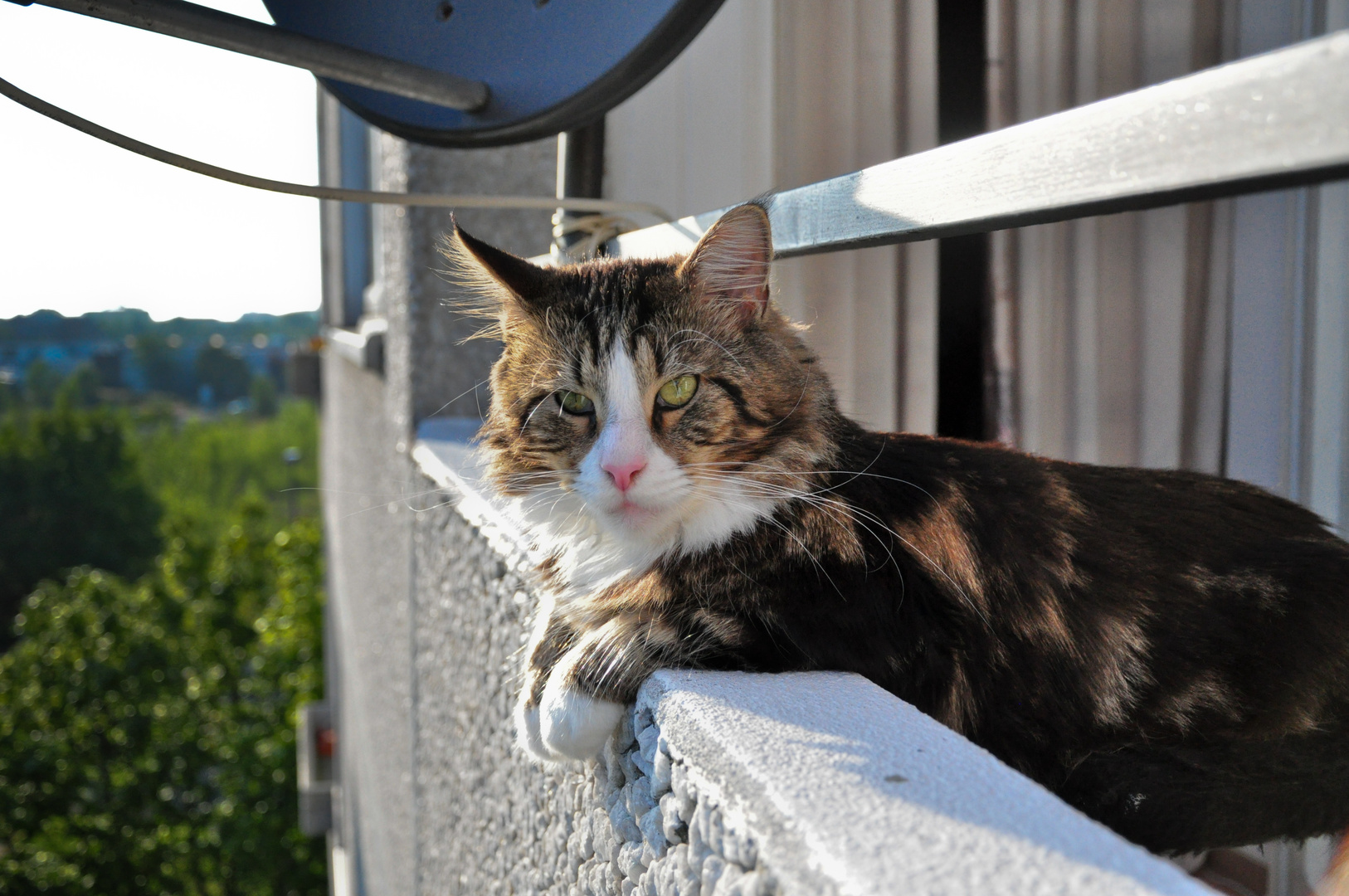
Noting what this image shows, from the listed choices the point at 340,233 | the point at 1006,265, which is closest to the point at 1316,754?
the point at 1006,265

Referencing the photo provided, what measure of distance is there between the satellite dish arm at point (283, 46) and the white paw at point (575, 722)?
0.75m

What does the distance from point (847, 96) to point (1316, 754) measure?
62.0 inches

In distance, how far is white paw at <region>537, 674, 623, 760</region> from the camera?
860 millimetres

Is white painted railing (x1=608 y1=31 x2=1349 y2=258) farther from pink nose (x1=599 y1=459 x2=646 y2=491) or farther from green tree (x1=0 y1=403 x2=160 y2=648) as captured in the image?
green tree (x1=0 y1=403 x2=160 y2=648)

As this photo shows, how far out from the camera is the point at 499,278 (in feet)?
3.93

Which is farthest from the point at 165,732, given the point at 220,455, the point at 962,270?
the point at 220,455

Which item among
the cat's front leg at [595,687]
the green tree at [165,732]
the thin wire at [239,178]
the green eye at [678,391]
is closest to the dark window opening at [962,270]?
the thin wire at [239,178]

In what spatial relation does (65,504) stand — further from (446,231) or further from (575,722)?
(575,722)

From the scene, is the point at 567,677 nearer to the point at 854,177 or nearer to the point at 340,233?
the point at 854,177

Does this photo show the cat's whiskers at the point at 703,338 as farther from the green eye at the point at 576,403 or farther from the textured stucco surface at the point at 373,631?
the textured stucco surface at the point at 373,631

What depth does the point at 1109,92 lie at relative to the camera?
172cm

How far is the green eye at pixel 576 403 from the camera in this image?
3.83ft

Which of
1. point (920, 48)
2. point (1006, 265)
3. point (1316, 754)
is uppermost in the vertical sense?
point (920, 48)

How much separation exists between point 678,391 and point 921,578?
1.20ft
